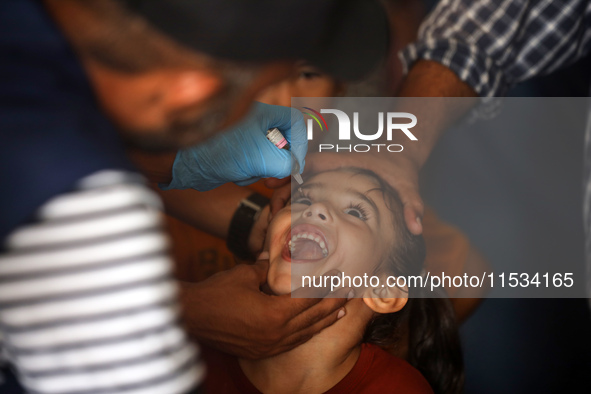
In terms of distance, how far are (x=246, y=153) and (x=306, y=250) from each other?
215 millimetres

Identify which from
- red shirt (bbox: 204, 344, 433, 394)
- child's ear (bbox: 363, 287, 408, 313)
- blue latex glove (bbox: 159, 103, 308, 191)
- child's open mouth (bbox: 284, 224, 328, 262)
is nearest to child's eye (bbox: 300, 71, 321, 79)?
blue latex glove (bbox: 159, 103, 308, 191)

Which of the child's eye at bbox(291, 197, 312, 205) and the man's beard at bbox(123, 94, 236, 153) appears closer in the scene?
the man's beard at bbox(123, 94, 236, 153)

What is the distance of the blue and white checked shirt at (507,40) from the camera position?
917 millimetres

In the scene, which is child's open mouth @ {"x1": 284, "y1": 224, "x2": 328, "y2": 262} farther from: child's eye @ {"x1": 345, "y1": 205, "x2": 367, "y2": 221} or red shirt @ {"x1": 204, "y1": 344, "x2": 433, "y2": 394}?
red shirt @ {"x1": 204, "y1": 344, "x2": 433, "y2": 394}

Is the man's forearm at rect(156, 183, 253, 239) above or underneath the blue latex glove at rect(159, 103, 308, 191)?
underneath

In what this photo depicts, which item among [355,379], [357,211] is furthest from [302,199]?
[355,379]

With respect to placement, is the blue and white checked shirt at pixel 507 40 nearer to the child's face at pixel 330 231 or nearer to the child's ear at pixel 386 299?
the child's face at pixel 330 231

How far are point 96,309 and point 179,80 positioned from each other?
0.81ft

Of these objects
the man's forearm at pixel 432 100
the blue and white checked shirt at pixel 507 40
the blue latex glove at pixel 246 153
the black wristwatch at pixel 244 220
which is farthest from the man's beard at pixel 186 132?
the blue and white checked shirt at pixel 507 40

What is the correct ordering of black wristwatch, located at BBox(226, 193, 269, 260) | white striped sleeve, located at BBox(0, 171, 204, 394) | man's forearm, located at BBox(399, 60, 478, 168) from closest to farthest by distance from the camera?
white striped sleeve, located at BBox(0, 171, 204, 394)
black wristwatch, located at BBox(226, 193, 269, 260)
man's forearm, located at BBox(399, 60, 478, 168)

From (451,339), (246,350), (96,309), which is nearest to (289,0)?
(96,309)

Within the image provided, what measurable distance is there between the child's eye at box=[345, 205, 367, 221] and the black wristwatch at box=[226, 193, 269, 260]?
19 centimetres

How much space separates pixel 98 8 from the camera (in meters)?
0.36

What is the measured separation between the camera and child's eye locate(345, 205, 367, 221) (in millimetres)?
754
